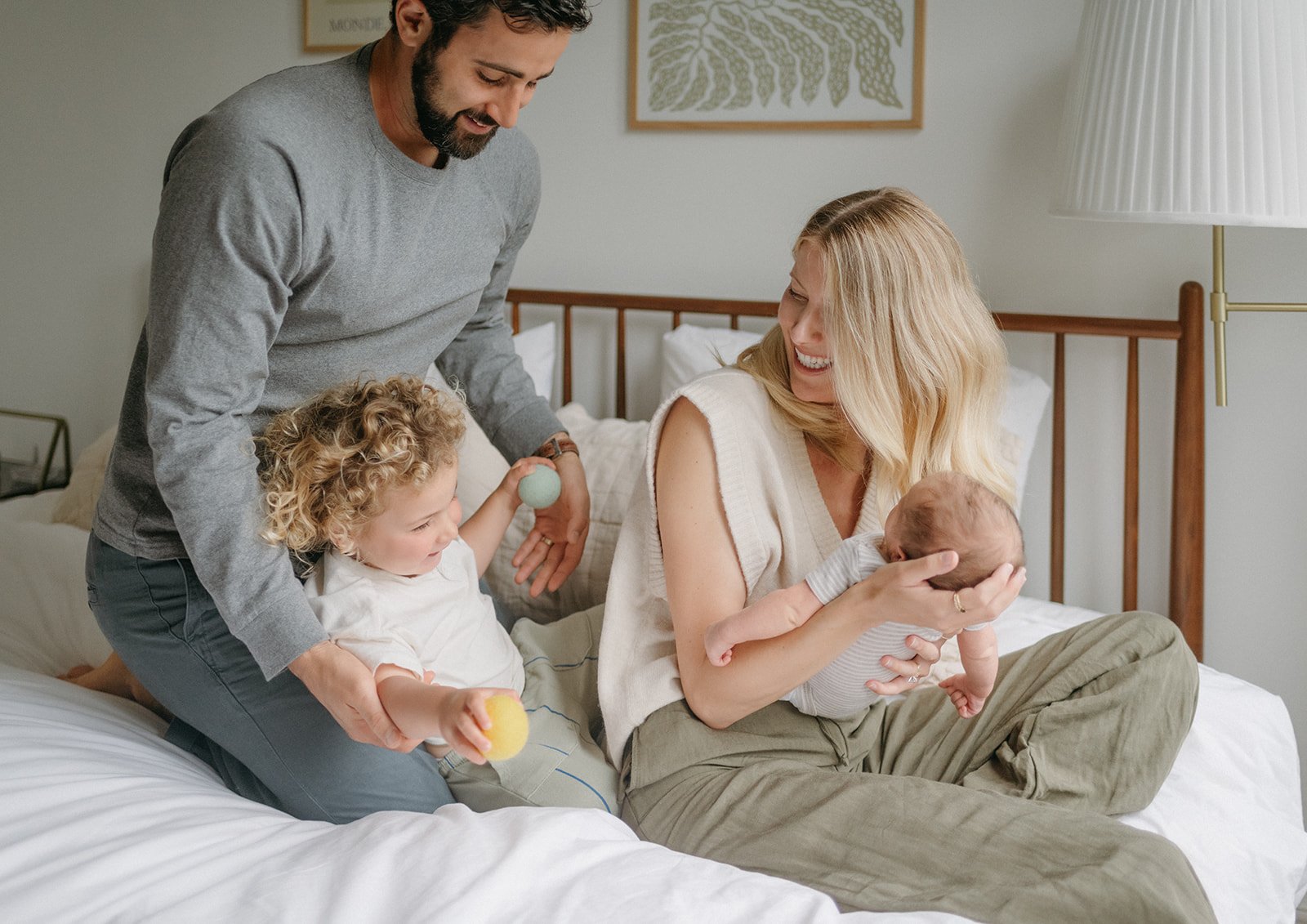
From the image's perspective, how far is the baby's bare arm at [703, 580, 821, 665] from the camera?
4.54ft

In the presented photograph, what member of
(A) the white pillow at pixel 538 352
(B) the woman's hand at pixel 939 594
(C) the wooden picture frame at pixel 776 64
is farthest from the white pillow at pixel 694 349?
(B) the woman's hand at pixel 939 594

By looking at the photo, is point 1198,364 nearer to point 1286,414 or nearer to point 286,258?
point 1286,414

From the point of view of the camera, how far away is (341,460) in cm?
142

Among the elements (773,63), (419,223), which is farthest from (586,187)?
(419,223)

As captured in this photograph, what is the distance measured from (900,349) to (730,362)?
2.96 feet

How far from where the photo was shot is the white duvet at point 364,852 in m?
1.08

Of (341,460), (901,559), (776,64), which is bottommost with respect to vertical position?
(901,559)

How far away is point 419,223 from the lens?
1.53 metres

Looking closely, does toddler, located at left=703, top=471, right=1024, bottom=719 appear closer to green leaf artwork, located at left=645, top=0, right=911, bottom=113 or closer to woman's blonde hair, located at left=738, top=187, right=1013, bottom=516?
woman's blonde hair, located at left=738, top=187, right=1013, bottom=516

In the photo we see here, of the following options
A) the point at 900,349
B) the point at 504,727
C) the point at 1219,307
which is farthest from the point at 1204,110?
the point at 504,727

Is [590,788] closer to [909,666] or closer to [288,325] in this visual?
[909,666]

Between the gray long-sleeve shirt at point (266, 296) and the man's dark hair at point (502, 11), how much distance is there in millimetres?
163

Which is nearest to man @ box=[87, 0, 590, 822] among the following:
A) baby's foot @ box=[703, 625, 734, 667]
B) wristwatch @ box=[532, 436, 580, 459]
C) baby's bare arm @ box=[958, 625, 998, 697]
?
wristwatch @ box=[532, 436, 580, 459]

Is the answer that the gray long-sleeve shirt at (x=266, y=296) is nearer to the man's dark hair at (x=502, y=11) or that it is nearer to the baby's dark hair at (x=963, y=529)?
the man's dark hair at (x=502, y=11)
